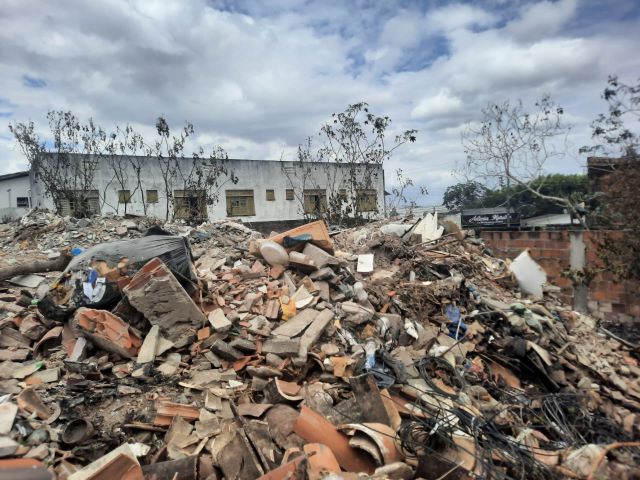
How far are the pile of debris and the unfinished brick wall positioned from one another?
710 mm

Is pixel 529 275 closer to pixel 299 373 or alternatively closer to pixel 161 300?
→ pixel 299 373

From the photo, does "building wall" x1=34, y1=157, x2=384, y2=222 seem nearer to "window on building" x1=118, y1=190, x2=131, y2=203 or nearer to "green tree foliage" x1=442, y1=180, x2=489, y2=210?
"window on building" x1=118, y1=190, x2=131, y2=203

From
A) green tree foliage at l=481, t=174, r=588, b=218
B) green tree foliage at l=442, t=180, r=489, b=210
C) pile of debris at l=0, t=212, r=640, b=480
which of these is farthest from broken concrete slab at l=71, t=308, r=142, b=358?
green tree foliage at l=481, t=174, r=588, b=218

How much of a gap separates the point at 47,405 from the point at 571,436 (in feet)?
14.3

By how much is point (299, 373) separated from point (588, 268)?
545 cm

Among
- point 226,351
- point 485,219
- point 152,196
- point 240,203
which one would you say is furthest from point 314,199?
point 226,351

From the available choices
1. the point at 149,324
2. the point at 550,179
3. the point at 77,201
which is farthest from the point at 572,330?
the point at 550,179

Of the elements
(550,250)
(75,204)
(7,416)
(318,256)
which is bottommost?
(7,416)

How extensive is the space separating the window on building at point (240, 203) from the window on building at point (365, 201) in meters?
7.16

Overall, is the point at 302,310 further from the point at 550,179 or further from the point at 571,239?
the point at 550,179

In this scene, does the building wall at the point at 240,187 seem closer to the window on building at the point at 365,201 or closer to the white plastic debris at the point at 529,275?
the window on building at the point at 365,201

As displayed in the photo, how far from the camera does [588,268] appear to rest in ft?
22.2

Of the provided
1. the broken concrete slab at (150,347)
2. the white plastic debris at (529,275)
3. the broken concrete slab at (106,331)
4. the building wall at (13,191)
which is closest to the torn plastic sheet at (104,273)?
the broken concrete slab at (106,331)

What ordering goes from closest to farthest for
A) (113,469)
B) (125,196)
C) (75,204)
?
(113,469) < (75,204) < (125,196)
